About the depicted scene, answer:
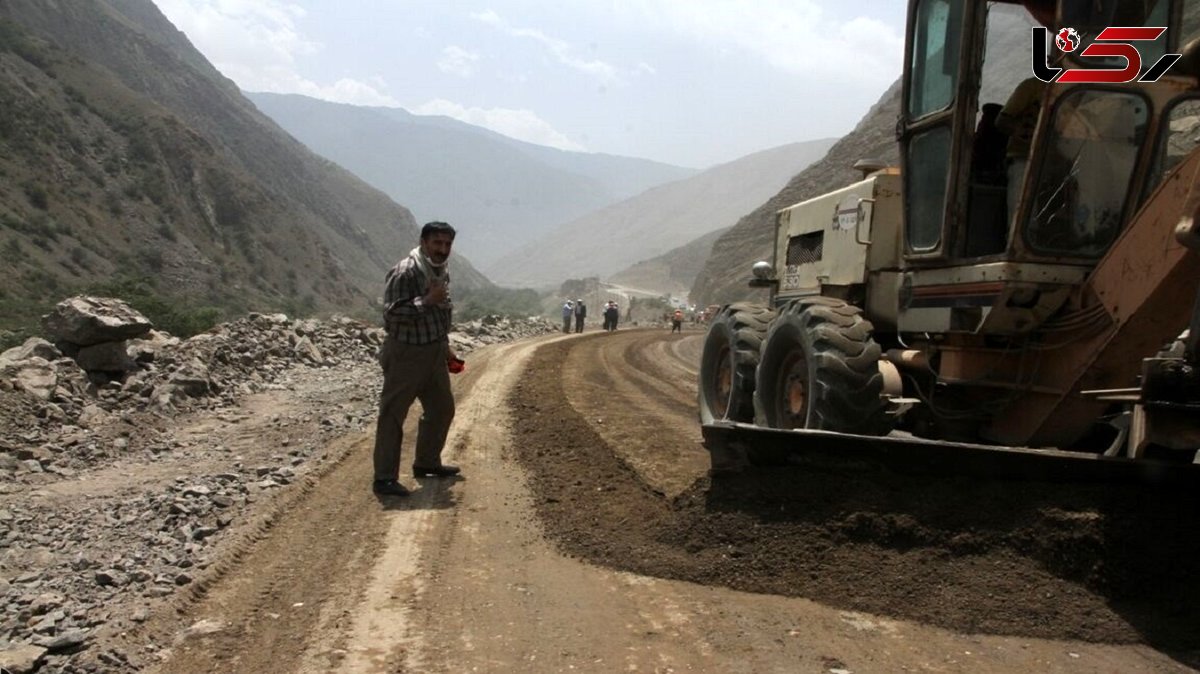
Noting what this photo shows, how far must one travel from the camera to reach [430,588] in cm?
435

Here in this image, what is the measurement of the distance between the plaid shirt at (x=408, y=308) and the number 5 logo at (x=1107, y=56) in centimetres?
393

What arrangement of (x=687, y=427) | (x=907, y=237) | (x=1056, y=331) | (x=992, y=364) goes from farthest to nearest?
(x=687, y=427)
(x=907, y=237)
(x=992, y=364)
(x=1056, y=331)

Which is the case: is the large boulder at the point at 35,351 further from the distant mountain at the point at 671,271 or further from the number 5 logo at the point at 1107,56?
the distant mountain at the point at 671,271

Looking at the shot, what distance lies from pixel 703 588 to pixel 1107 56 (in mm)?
3611

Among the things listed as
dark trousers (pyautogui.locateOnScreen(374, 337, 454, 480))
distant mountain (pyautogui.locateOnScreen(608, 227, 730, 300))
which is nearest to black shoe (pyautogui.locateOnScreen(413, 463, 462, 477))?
dark trousers (pyautogui.locateOnScreen(374, 337, 454, 480))

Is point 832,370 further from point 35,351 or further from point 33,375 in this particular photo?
point 35,351

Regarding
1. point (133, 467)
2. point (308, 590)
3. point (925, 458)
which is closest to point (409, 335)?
point (308, 590)

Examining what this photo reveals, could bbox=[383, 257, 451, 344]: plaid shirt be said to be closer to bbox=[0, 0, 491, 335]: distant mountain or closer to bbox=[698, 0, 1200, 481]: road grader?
bbox=[698, 0, 1200, 481]: road grader

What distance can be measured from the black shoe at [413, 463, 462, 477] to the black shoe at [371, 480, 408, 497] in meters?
0.52

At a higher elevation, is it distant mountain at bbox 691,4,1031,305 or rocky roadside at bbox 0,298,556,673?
distant mountain at bbox 691,4,1031,305

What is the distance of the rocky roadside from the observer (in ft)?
13.5

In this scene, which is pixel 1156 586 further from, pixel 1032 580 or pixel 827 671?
pixel 827 671

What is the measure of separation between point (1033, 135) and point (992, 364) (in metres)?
1.32

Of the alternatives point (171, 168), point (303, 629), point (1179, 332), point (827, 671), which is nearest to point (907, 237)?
point (1179, 332)
